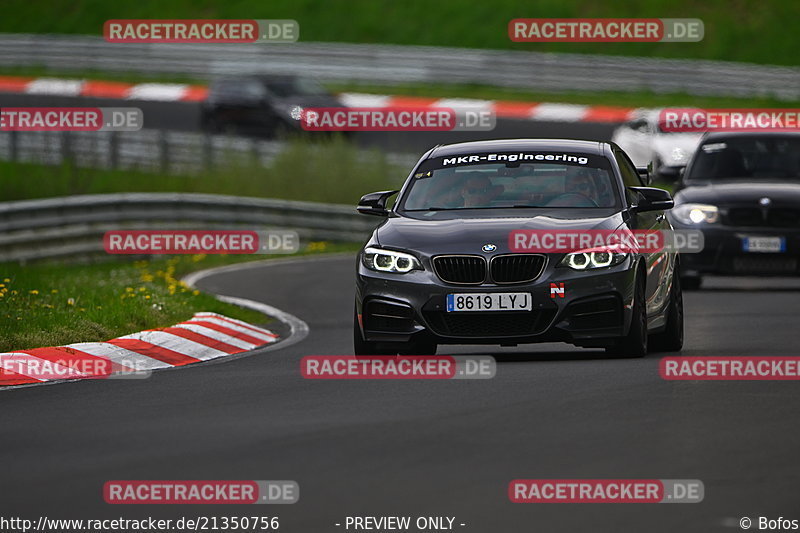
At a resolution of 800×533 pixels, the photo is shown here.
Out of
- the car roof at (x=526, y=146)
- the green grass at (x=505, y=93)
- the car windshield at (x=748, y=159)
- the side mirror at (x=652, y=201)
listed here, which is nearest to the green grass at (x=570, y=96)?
the green grass at (x=505, y=93)

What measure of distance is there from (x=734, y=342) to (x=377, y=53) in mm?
32280

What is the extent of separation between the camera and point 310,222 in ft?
93.6

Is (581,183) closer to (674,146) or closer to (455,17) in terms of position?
(674,146)

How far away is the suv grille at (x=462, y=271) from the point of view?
11.8m

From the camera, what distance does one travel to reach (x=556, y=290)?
38.5 feet

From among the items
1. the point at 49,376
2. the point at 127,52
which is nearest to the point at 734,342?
the point at 49,376

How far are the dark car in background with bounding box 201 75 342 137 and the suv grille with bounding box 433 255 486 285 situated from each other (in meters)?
27.3

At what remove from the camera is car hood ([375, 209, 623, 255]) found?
39.0 feet

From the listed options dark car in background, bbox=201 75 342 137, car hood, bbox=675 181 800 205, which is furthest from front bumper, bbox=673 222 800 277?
dark car in background, bbox=201 75 342 137

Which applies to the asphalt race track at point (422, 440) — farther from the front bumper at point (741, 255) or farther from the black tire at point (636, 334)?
the front bumper at point (741, 255)

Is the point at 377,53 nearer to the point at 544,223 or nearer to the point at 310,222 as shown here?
the point at 310,222

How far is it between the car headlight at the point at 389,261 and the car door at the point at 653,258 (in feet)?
5.40

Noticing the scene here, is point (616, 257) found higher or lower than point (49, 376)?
higher

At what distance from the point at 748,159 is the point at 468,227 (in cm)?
843
